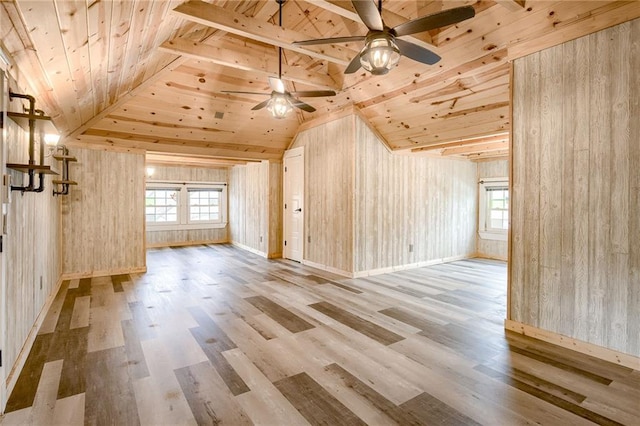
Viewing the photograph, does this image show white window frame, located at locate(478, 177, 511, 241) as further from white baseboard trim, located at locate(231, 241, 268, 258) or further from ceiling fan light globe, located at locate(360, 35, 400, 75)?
ceiling fan light globe, located at locate(360, 35, 400, 75)

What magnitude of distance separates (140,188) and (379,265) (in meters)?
4.41

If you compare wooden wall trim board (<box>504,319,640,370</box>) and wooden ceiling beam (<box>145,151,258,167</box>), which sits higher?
wooden ceiling beam (<box>145,151,258,167</box>)

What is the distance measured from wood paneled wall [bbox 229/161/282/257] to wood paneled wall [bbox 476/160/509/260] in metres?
4.68

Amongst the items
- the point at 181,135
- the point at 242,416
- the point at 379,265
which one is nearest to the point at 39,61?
the point at 242,416

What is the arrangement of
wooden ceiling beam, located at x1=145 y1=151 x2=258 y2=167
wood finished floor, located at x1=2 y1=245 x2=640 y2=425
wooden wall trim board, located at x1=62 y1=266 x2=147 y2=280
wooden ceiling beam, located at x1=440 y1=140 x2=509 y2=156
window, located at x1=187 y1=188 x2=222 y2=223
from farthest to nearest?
window, located at x1=187 y1=188 x2=222 y2=223 → wooden ceiling beam, located at x1=145 y1=151 x2=258 y2=167 → wooden ceiling beam, located at x1=440 y1=140 x2=509 y2=156 → wooden wall trim board, located at x1=62 y1=266 x2=147 y2=280 → wood finished floor, located at x1=2 y1=245 x2=640 y2=425

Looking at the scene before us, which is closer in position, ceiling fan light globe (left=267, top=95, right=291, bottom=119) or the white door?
ceiling fan light globe (left=267, top=95, right=291, bottom=119)

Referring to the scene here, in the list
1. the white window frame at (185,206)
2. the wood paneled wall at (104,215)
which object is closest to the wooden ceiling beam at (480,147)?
the wood paneled wall at (104,215)

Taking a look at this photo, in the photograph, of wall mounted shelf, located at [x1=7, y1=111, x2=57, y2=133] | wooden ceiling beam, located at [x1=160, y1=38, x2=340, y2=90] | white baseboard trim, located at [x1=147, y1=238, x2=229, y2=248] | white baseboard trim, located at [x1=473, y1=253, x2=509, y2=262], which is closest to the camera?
wall mounted shelf, located at [x1=7, y1=111, x2=57, y2=133]

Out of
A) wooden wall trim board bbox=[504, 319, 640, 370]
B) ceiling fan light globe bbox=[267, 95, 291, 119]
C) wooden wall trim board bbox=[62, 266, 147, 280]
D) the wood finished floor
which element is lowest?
the wood finished floor

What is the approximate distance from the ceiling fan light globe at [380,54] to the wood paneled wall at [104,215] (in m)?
4.80

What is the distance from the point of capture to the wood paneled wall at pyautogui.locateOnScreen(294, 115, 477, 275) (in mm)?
5426

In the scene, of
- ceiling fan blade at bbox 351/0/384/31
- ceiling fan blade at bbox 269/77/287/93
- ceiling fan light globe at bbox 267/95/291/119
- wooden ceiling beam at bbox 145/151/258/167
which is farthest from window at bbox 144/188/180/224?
ceiling fan blade at bbox 351/0/384/31

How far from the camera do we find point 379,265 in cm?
569

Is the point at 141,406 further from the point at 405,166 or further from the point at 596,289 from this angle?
the point at 405,166
